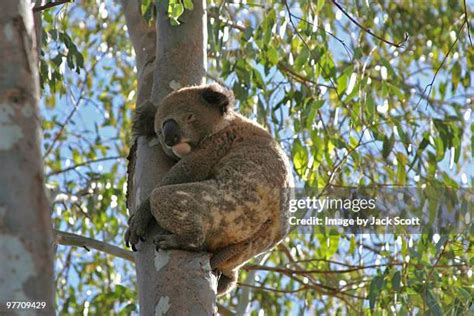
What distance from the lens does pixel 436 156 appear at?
20.6ft

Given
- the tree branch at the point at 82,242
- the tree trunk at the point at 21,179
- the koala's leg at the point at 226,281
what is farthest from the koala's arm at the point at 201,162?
the tree trunk at the point at 21,179

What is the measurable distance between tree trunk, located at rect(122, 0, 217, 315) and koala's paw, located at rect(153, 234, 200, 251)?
0.02 meters

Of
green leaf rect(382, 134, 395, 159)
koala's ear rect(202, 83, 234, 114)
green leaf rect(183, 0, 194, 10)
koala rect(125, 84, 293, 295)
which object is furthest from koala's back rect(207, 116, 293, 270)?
green leaf rect(382, 134, 395, 159)

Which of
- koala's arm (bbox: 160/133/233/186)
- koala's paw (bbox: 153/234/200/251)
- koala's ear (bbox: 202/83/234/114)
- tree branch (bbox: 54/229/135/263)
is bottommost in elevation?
koala's paw (bbox: 153/234/200/251)

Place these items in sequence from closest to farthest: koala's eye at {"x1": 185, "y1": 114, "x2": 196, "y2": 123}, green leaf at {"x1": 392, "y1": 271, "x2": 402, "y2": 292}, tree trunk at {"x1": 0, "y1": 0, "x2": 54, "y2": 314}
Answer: tree trunk at {"x1": 0, "y1": 0, "x2": 54, "y2": 314}
koala's eye at {"x1": 185, "y1": 114, "x2": 196, "y2": 123}
green leaf at {"x1": 392, "y1": 271, "x2": 402, "y2": 292}

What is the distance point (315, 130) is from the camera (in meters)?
6.02

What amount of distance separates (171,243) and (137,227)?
0.83 ft

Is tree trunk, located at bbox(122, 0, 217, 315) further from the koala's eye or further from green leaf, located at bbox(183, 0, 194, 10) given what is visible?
the koala's eye

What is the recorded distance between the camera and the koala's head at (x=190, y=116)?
3.79m

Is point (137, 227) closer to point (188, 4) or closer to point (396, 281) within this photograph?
point (188, 4)

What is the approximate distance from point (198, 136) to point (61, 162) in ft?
15.3

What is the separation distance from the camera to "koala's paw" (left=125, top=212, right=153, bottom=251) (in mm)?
3252

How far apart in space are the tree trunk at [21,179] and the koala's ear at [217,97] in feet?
6.77

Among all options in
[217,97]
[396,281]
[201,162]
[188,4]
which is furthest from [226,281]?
[396,281]
